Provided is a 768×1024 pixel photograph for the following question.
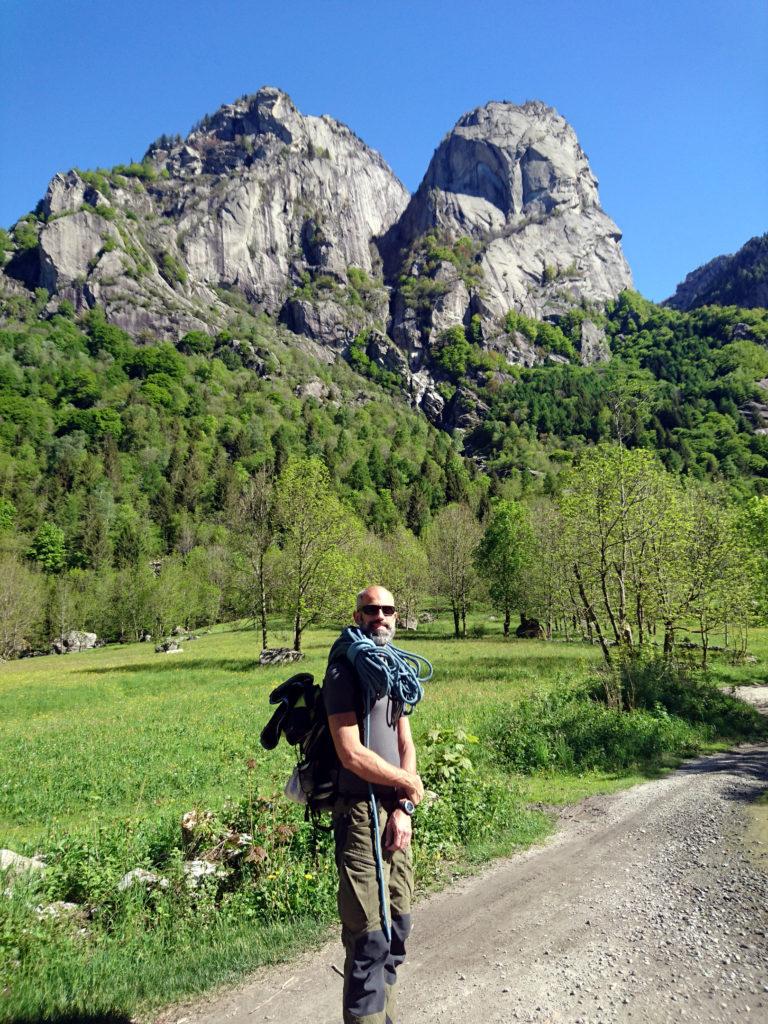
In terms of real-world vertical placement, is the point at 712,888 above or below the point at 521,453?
below

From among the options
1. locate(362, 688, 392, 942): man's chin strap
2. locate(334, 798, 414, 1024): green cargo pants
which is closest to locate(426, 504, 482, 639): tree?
locate(334, 798, 414, 1024): green cargo pants

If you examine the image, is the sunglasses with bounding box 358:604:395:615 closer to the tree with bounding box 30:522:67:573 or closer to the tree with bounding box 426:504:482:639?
the tree with bounding box 426:504:482:639

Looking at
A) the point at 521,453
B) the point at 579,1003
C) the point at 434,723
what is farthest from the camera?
the point at 521,453

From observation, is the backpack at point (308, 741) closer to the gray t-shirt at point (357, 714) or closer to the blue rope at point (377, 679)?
the gray t-shirt at point (357, 714)

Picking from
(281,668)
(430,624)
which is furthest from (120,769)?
(430,624)

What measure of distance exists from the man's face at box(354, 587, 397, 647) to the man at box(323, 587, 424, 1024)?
0.46 metres

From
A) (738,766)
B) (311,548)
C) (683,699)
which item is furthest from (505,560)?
(738,766)

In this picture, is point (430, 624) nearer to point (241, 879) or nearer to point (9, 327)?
point (241, 879)

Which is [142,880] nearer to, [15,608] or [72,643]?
[15,608]

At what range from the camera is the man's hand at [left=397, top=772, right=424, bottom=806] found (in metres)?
3.90

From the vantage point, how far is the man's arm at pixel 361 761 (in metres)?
3.81

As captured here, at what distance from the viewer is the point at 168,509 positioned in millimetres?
118500

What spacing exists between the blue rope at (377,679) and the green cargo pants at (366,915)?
0.06 meters

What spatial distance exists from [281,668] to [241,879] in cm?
2905
